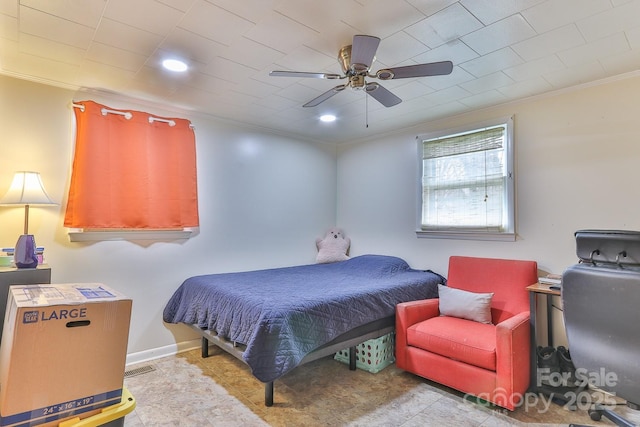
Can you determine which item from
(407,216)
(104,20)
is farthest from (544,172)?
(104,20)

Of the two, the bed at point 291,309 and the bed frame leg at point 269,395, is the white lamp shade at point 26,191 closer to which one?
the bed at point 291,309

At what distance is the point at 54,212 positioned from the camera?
2732 mm

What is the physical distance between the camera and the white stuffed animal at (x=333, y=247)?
174 inches

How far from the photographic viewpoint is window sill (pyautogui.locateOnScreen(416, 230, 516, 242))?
10.3ft

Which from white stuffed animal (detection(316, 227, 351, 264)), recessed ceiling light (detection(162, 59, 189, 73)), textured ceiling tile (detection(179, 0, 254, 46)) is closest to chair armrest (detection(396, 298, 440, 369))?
white stuffed animal (detection(316, 227, 351, 264))

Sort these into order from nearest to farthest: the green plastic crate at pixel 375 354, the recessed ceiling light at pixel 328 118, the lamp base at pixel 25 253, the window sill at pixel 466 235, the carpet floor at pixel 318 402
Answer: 1. the lamp base at pixel 25 253
2. the carpet floor at pixel 318 402
3. the green plastic crate at pixel 375 354
4. the window sill at pixel 466 235
5. the recessed ceiling light at pixel 328 118

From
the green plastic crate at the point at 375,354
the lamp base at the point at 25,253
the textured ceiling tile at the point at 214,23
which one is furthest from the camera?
the green plastic crate at the point at 375,354

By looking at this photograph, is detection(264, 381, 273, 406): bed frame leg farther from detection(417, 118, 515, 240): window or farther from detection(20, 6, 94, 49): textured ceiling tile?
detection(20, 6, 94, 49): textured ceiling tile

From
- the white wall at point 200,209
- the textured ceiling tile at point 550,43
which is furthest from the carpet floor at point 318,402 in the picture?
the textured ceiling tile at point 550,43

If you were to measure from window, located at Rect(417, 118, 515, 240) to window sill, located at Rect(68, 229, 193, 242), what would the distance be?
258cm

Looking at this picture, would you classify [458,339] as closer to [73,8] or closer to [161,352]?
[161,352]

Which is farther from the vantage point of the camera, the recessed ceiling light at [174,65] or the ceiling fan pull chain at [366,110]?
the ceiling fan pull chain at [366,110]

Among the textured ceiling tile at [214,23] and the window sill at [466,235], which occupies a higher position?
the textured ceiling tile at [214,23]

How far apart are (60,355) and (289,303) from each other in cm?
153
